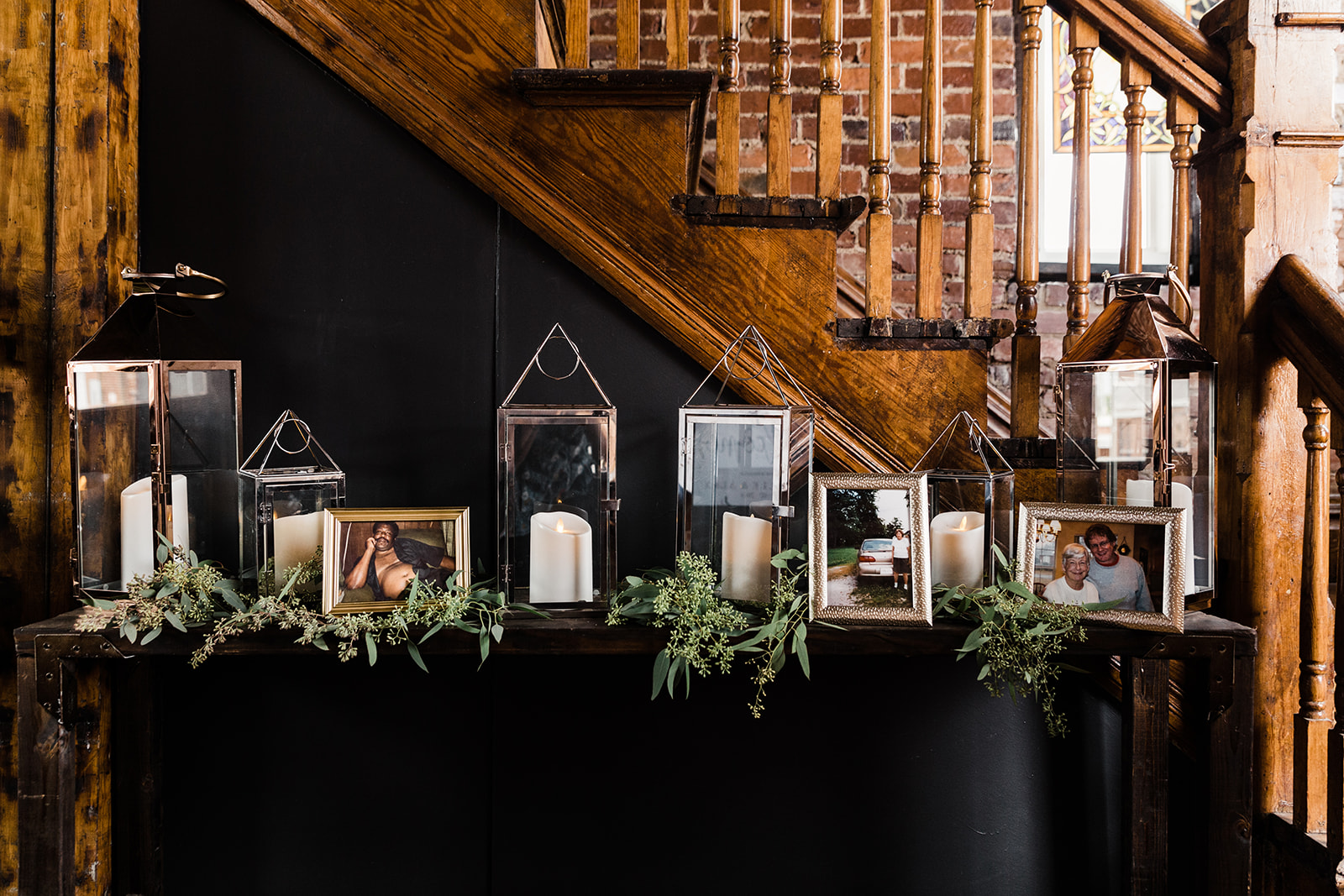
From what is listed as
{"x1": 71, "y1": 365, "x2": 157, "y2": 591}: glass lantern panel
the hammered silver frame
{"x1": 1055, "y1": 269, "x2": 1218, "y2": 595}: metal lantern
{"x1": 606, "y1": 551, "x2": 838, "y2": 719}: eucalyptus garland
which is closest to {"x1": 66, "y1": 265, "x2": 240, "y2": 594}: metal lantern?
{"x1": 71, "y1": 365, "x2": 157, "y2": 591}: glass lantern panel

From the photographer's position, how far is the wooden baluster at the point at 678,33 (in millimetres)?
1179

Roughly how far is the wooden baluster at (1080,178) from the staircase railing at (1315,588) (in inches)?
10.7

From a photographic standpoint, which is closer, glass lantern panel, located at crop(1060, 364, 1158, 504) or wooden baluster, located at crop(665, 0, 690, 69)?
glass lantern panel, located at crop(1060, 364, 1158, 504)

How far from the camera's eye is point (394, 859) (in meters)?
1.23

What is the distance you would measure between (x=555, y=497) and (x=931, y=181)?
791 millimetres

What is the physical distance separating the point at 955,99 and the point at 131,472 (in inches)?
83.4

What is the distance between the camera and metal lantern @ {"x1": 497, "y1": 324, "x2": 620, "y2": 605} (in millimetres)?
1019

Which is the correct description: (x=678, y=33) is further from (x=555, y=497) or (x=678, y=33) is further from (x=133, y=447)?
(x=133, y=447)

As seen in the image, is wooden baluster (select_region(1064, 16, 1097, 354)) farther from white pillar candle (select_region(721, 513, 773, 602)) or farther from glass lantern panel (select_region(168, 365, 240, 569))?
glass lantern panel (select_region(168, 365, 240, 569))

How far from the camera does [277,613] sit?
978 millimetres

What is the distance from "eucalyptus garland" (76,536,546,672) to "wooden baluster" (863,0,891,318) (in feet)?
2.44

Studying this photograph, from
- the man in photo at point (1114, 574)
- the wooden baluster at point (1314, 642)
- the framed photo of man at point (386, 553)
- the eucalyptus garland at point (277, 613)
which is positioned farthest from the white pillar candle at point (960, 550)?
the framed photo of man at point (386, 553)

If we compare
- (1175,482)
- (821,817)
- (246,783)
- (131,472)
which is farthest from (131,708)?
(1175,482)

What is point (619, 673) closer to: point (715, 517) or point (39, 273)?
point (715, 517)
